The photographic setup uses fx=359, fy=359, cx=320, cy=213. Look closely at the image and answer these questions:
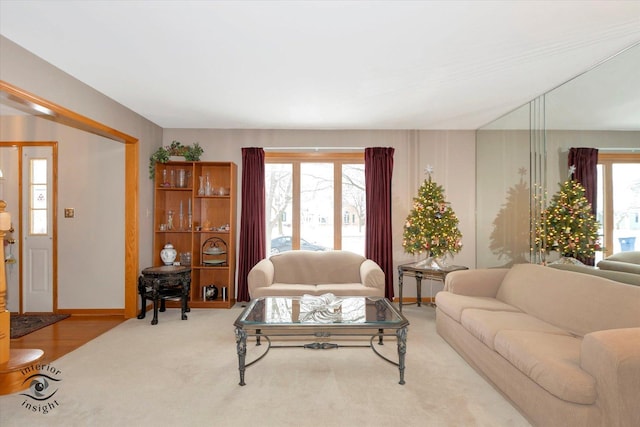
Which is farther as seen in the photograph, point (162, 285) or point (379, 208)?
point (379, 208)

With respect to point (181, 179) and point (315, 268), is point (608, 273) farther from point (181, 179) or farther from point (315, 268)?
point (181, 179)

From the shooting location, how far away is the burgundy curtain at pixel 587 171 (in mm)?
3223

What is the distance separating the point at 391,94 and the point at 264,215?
2758 mm

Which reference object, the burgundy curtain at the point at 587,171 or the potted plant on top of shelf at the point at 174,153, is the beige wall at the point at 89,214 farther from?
the burgundy curtain at the point at 587,171

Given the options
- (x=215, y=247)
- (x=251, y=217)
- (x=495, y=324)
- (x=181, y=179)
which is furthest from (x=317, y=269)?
(x=495, y=324)

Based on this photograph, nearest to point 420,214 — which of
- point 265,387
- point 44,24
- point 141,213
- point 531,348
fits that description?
point 531,348

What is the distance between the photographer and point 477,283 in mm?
A: 3986

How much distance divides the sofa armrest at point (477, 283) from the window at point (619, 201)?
1.03 m

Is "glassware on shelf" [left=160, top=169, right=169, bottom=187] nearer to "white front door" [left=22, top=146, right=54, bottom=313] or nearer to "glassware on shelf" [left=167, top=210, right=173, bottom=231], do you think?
"glassware on shelf" [left=167, top=210, right=173, bottom=231]

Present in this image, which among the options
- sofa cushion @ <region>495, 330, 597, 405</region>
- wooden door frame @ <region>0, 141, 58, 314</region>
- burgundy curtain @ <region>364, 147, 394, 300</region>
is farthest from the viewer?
burgundy curtain @ <region>364, 147, 394, 300</region>

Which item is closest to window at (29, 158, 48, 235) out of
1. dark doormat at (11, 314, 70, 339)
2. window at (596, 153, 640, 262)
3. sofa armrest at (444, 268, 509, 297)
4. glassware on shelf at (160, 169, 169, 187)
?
dark doormat at (11, 314, 70, 339)

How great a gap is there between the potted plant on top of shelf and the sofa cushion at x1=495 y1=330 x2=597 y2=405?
4.62 m

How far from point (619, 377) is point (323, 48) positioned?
9.49 feet

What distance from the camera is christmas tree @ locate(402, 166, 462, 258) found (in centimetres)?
503
